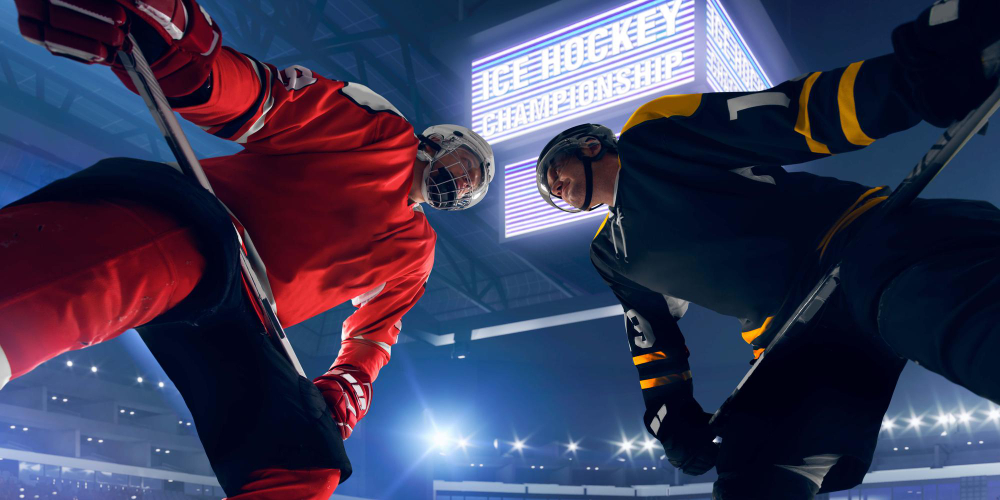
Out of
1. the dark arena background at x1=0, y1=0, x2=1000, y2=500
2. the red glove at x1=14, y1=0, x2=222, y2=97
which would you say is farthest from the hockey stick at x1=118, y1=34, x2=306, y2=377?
the dark arena background at x1=0, y1=0, x2=1000, y2=500

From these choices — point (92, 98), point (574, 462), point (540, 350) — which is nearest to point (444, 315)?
point (540, 350)

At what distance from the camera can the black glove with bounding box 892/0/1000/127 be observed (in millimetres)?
1104

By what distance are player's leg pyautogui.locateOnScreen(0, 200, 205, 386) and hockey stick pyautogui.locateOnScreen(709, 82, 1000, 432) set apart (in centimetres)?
129

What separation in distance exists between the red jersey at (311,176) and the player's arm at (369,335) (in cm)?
15

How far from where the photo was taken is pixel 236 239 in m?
1.46

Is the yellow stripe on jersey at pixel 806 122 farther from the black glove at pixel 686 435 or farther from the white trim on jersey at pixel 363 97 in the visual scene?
the white trim on jersey at pixel 363 97

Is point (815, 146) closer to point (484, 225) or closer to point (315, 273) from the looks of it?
point (315, 273)

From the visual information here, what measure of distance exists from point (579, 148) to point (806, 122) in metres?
0.75

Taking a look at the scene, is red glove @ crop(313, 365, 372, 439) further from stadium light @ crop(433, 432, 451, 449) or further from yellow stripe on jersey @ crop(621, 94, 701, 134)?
stadium light @ crop(433, 432, 451, 449)

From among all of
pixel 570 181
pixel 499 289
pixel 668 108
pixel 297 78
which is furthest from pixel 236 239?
pixel 499 289

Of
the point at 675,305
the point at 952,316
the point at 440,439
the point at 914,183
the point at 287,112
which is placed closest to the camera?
the point at 952,316

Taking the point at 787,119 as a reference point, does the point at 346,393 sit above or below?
below

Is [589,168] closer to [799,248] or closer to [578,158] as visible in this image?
[578,158]

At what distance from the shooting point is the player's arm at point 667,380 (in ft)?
6.29
